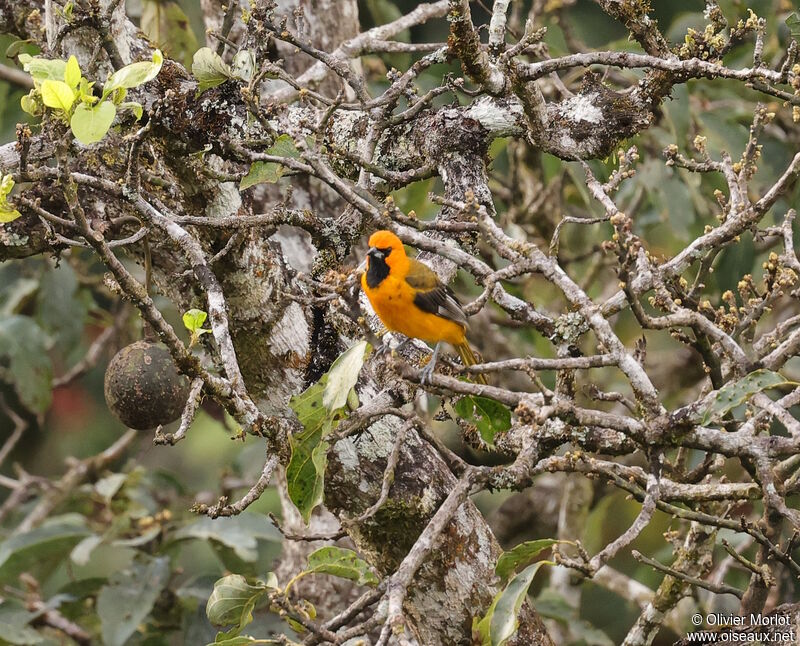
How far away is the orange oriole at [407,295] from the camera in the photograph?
267 cm

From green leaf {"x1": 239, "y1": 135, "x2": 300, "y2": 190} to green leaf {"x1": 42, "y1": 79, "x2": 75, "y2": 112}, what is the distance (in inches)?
21.5

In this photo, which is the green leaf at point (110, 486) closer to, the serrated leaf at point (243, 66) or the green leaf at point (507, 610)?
the serrated leaf at point (243, 66)

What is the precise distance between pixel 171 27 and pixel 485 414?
259 cm

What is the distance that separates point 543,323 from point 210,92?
1.18 m

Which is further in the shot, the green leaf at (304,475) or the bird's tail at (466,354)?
the bird's tail at (466,354)

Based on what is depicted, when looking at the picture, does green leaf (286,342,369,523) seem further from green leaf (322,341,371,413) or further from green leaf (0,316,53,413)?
green leaf (0,316,53,413)

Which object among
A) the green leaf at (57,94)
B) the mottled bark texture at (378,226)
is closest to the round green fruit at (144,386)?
the mottled bark texture at (378,226)

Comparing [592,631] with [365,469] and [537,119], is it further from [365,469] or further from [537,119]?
[537,119]

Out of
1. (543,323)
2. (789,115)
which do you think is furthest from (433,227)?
(789,115)

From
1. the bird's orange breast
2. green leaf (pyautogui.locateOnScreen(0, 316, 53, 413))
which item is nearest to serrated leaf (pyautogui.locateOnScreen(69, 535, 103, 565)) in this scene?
green leaf (pyautogui.locateOnScreen(0, 316, 53, 413))

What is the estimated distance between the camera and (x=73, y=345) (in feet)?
15.7

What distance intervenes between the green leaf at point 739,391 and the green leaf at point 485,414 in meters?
0.60

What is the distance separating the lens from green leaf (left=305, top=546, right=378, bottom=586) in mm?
2250

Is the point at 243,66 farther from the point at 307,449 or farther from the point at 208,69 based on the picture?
the point at 307,449
